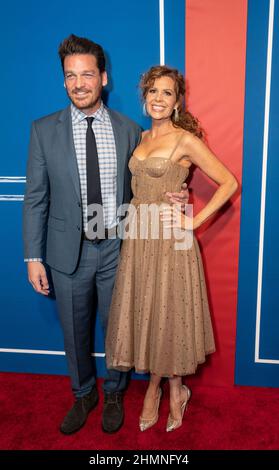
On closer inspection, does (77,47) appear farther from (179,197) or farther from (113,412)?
(113,412)

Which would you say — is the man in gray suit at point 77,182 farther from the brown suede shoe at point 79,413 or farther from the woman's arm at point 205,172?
the woman's arm at point 205,172

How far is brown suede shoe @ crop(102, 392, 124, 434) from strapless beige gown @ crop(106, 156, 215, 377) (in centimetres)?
32

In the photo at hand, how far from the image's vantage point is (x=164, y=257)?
197 cm

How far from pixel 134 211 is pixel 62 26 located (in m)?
1.02

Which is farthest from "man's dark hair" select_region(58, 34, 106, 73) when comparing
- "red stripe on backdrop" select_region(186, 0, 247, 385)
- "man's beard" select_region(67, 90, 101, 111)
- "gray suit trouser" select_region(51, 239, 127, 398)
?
"gray suit trouser" select_region(51, 239, 127, 398)

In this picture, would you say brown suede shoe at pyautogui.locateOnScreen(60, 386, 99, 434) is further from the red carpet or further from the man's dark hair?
the man's dark hair

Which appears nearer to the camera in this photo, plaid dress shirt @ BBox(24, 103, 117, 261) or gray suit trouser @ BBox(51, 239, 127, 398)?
plaid dress shirt @ BBox(24, 103, 117, 261)

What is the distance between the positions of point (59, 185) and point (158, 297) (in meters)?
0.70

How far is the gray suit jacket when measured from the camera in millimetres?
1962

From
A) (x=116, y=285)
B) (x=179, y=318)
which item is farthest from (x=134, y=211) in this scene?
(x=179, y=318)

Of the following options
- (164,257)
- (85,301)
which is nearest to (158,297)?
(164,257)

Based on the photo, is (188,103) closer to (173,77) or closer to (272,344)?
(173,77)

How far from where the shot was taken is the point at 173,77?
1922mm

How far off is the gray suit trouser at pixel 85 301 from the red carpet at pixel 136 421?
20cm
